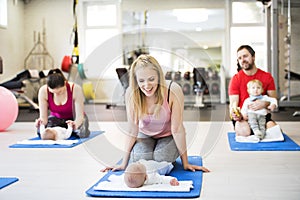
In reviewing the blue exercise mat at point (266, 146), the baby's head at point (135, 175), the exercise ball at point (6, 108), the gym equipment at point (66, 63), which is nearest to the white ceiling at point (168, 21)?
the gym equipment at point (66, 63)

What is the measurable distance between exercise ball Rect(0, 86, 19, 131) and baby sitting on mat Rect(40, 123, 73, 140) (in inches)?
28.1

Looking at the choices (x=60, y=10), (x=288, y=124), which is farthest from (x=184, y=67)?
(x=60, y=10)

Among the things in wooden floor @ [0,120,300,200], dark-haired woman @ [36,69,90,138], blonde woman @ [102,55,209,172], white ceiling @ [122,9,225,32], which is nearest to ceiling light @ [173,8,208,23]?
white ceiling @ [122,9,225,32]

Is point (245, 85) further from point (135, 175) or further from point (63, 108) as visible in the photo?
point (135, 175)

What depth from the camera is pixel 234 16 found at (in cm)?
920

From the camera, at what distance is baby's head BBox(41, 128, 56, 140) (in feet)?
12.0

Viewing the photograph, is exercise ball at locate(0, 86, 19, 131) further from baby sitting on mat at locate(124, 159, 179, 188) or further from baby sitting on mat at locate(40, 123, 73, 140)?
baby sitting on mat at locate(124, 159, 179, 188)

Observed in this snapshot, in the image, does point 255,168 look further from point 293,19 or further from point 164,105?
point 293,19

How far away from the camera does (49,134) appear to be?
144 inches

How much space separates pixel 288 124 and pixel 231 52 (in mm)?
4522

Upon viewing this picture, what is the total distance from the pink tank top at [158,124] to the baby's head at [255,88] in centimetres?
134

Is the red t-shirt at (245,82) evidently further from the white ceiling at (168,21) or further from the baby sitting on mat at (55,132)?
the white ceiling at (168,21)

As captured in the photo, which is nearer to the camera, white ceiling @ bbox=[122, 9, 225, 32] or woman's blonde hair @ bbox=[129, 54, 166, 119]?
woman's blonde hair @ bbox=[129, 54, 166, 119]

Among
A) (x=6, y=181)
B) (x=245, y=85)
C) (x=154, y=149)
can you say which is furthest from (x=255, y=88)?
(x=6, y=181)
